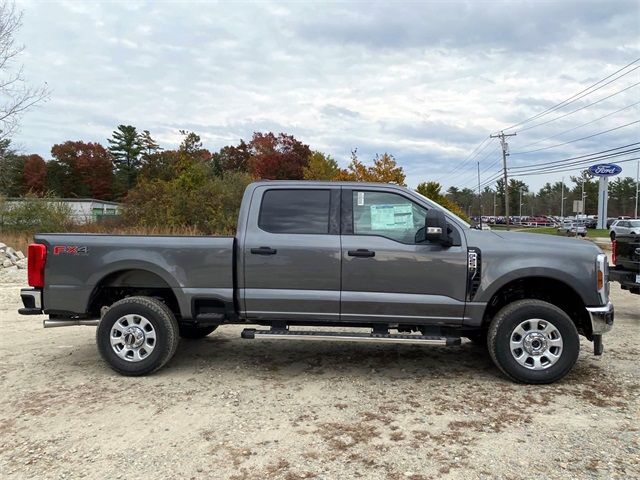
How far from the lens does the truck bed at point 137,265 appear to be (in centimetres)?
520

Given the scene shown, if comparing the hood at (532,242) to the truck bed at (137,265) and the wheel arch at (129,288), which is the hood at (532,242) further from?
the wheel arch at (129,288)

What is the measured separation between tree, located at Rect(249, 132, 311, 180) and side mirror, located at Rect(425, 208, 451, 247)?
51.7 metres

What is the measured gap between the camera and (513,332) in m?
4.91

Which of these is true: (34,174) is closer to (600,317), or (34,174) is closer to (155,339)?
(155,339)

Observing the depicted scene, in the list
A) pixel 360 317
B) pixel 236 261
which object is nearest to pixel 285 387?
pixel 360 317

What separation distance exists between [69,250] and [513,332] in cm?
449

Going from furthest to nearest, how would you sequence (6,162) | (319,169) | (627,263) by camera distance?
(319,169) → (6,162) → (627,263)

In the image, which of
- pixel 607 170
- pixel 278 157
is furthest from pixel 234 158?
pixel 607 170

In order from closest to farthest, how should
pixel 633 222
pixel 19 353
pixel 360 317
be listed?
pixel 360 317 < pixel 19 353 < pixel 633 222

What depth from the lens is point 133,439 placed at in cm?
381

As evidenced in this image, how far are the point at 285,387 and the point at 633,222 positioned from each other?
109 feet

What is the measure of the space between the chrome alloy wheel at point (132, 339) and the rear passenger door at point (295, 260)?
1044 millimetres

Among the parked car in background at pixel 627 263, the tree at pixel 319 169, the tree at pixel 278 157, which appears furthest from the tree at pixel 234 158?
the parked car in background at pixel 627 263

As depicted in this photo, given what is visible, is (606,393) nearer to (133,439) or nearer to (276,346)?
(276,346)
